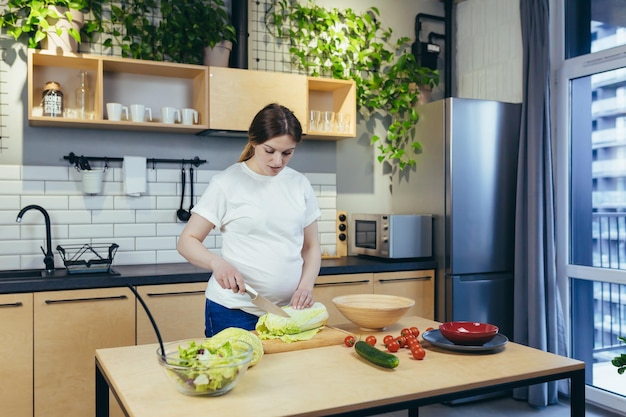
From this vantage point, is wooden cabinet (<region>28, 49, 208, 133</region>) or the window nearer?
wooden cabinet (<region>28, 49, 208, 133</region>)

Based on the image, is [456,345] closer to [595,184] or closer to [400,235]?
[400,235]

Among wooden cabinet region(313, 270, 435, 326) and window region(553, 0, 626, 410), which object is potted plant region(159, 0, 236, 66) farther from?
window region(553, 0, 626, 410)

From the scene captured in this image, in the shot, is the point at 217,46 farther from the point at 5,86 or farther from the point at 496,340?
the point at 496,340

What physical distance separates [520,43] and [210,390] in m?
3.69

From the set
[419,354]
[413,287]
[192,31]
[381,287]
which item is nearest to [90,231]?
[192,31]

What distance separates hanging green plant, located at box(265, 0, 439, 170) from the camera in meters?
4.43

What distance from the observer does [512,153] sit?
428 centimetres

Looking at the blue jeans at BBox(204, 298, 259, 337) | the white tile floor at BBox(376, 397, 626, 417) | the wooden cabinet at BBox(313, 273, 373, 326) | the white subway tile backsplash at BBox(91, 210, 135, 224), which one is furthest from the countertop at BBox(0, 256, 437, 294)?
the white tile floor at BBox(376, 397, 626, 417)

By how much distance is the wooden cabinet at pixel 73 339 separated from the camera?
123 inches

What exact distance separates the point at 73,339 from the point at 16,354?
27 centimetres

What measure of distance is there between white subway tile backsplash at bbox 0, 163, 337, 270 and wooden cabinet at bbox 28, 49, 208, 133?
0.32m

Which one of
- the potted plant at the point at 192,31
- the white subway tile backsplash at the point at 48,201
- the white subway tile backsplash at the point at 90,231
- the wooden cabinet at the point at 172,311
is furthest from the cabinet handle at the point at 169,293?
the potted plant at the point at 192,31

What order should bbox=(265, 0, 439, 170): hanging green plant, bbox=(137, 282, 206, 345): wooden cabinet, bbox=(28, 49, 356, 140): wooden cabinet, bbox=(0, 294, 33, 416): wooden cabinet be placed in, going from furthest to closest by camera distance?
bbox=(265, 0, 439, 170): hanging green plant < bbox=(28, 49, 356, 140): wooden cabinet < bbox=(137, 282, 206, 345): wooden cabinet < bbox=(0, 294, 33, 416): wooden cabinet

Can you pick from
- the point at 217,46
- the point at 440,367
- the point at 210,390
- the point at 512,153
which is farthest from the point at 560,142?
the point at 210,390
